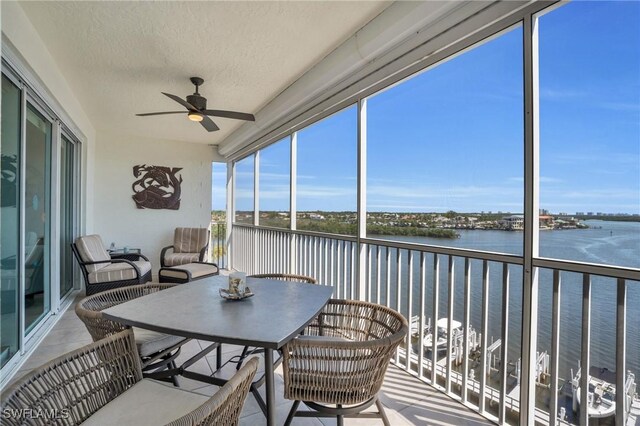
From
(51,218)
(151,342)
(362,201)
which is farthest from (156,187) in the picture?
(151,342)

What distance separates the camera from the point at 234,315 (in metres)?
1.49

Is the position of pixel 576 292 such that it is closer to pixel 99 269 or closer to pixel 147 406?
pixel 147 406

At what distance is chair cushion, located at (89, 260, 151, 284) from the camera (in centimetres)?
403

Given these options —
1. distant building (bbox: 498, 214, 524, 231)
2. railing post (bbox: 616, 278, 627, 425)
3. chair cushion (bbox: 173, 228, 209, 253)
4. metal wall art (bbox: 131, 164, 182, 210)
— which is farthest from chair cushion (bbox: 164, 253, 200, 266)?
railing post (bbox: 616, 278, 627, 425)

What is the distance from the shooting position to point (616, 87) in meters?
1.47

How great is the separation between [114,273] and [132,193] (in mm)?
2316

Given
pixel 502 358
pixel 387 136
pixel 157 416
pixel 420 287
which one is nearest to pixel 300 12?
pixel 387 136

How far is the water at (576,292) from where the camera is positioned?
144 cm

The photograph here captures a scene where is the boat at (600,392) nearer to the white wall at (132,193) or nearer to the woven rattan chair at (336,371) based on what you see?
the woven rattan chair at (336,371)

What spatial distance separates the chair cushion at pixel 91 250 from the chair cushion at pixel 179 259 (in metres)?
0.93

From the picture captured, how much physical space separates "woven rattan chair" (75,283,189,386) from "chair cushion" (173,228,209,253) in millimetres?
3816

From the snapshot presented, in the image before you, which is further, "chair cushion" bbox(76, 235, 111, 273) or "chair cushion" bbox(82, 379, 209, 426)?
"chair cushion" bbox(76, 235, 111, 273)

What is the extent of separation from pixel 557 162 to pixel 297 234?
9.63 ft

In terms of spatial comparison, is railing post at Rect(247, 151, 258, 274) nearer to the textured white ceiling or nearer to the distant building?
the textured white ceiling
